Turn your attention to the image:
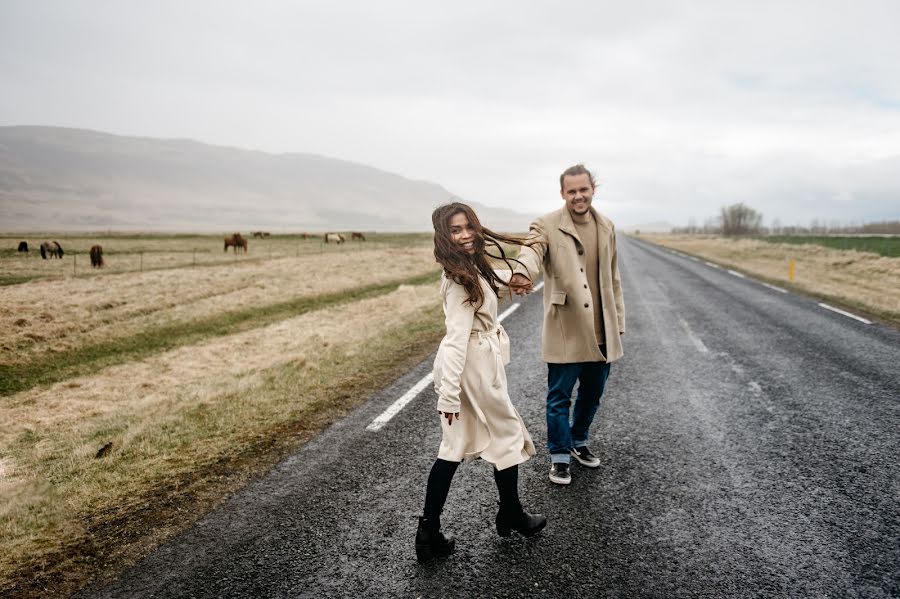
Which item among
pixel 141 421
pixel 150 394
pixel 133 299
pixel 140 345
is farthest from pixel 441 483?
pixel 133 299

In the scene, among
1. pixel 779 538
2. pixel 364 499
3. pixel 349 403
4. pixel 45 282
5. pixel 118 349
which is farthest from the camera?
pixel 45 282

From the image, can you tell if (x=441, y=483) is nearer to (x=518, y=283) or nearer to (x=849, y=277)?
(x=518, y=283)

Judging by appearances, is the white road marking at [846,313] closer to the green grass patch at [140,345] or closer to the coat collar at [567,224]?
the coat collar at [567,224]

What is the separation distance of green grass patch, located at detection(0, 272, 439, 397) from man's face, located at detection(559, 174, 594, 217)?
7.79 meters

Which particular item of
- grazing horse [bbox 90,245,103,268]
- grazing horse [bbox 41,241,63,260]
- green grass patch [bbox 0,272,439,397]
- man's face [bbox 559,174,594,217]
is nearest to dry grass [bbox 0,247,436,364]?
green grass patch [bbox 0,272,439,397]

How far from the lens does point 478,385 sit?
2637 mm

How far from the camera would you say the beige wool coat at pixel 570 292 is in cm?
345

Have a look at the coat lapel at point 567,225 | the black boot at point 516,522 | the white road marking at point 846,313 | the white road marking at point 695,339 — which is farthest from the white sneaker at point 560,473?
the white road marking at point 846,313

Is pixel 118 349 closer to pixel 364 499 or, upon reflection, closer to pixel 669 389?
pixel 364 499

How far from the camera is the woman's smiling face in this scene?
8.53 feet

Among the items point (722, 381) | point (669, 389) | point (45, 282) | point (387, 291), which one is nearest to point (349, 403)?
point (669, 389)

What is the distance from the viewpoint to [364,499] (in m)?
3.36

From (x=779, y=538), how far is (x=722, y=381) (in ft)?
11.1

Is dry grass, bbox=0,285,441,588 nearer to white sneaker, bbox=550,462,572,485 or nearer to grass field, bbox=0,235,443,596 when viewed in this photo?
grass field, bbox=0,235,443,596
